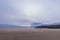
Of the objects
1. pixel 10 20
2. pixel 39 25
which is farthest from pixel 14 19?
pixel 39 25

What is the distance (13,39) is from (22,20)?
0.37ft

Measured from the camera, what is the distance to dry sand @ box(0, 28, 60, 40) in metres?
0.47

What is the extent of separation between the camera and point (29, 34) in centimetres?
48

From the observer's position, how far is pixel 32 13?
21.8 inches

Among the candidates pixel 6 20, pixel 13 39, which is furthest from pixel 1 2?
pixel 13 39

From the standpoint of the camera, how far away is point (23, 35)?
474 mm

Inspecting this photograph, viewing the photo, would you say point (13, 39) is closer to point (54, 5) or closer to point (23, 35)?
point (23, 35)

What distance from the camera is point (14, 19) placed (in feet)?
1.78

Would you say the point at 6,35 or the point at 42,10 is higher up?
the point at 42,10

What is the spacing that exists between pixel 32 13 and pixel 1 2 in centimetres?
16

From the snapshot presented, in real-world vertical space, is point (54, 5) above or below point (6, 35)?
above

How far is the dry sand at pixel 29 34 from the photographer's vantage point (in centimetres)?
47

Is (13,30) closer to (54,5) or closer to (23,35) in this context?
(23,35)

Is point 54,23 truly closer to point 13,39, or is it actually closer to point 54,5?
point 54,5
